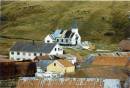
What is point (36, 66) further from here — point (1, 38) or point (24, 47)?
point (1, 38)

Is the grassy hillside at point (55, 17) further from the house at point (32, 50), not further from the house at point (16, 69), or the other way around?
the house at point (16, 69)

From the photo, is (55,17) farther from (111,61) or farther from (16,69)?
(16,69)

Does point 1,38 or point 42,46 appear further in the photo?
point 1,38

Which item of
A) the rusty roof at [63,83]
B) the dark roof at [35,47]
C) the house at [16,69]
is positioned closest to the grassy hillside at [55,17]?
the dark roof at [35,47]

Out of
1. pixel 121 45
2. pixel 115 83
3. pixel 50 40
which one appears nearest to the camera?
pixel 115 83

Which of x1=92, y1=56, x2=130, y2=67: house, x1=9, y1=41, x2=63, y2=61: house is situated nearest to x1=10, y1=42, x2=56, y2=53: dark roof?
x1=9, y1=41, x2=63, y2=61: house

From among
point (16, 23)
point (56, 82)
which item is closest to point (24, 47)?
point (56, 82)

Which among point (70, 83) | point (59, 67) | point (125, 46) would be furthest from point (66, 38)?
point (70, 83)
